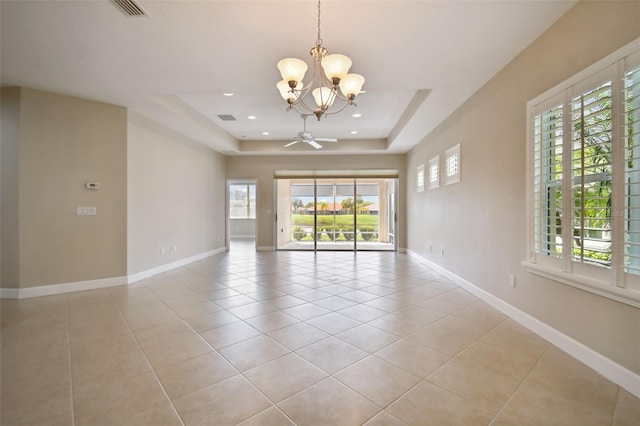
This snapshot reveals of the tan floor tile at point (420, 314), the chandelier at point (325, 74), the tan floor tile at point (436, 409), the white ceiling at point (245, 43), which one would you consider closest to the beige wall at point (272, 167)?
the white ceiling at point (245, 43)

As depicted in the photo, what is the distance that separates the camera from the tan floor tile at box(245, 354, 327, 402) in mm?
1892

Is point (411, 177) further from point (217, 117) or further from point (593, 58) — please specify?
point (593, 58)

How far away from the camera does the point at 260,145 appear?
320 inches

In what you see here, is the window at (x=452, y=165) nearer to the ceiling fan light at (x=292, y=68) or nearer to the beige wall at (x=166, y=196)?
the ceiling fan light at (x=292, y=68)

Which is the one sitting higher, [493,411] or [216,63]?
[216,63]

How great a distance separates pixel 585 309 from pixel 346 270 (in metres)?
3.94

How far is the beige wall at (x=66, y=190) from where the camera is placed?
12.9 feet

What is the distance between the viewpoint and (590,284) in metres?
2.15

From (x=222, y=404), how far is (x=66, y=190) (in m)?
4.24

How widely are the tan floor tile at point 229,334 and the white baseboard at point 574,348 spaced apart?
106 inches

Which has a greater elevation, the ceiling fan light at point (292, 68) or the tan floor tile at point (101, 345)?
the ceiling fan light at point (292, 68)

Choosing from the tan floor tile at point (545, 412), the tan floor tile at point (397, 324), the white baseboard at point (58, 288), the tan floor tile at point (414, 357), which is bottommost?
the tan floor tile at point (545, 412)

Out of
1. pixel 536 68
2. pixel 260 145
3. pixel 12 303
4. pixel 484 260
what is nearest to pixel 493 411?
pixel 484 260

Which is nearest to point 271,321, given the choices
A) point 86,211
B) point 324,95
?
point 324,95
